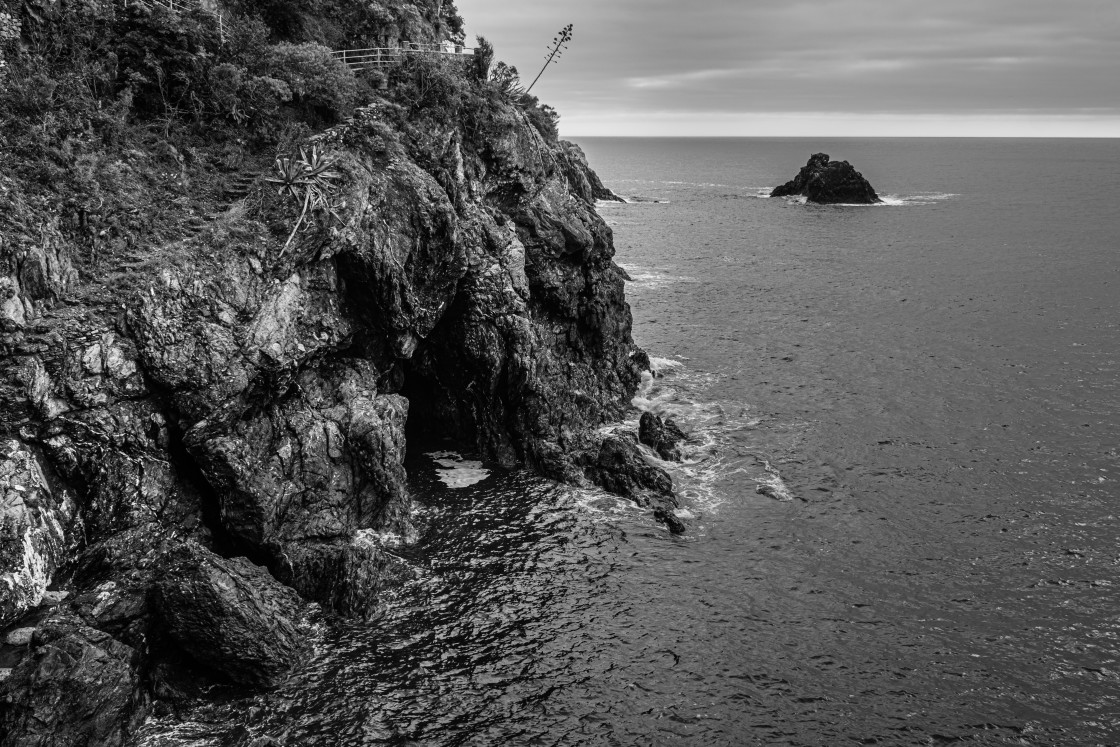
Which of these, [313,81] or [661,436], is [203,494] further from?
[661,436]

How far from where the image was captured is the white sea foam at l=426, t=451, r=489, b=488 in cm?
3897

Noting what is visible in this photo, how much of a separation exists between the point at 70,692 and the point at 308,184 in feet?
72.3

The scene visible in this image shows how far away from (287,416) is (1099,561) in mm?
37299

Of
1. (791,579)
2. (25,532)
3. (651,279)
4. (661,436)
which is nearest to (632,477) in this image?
(661,436)

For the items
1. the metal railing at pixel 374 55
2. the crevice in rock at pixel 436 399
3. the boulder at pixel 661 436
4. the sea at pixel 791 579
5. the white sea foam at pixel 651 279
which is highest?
the metal railing at pixel 374 55

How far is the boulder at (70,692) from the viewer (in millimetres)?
19656

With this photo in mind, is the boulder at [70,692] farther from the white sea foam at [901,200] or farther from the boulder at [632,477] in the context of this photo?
the white sea foam at [901,200]

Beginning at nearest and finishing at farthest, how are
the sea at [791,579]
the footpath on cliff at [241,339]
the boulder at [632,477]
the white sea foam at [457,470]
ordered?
the footpath on cliff at [241,339]
the sea at [791,579]
the boulder at [632,477]
the white sea foam at [457,470]

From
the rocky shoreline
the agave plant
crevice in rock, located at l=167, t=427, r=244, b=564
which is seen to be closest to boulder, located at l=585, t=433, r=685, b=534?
the rocky shoreline

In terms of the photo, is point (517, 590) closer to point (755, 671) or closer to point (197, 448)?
point (755, 671)

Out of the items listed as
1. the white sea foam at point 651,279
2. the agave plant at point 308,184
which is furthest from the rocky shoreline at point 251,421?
the white sea foam at point 651,279

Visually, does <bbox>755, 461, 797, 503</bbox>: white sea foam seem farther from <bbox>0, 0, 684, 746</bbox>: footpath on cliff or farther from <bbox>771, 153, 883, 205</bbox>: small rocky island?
Answer: <bbox>771, 153, 883, 205</bbox>: small rocky island

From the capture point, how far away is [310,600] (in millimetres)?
28297

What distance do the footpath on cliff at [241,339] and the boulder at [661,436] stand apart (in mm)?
318
